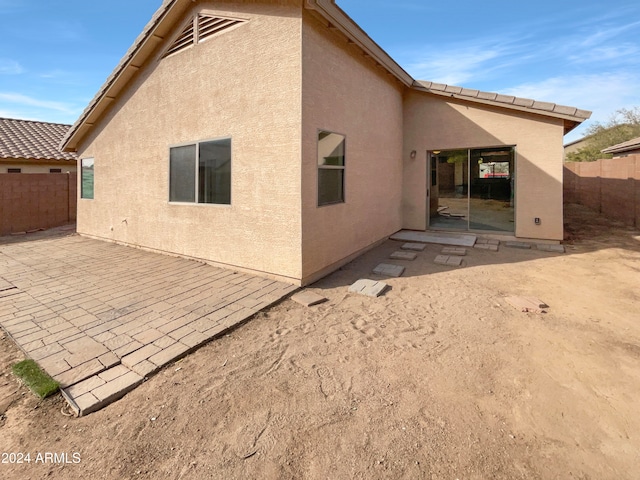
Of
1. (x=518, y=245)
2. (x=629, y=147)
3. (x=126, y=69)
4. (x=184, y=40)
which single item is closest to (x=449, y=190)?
(x=518, y=245)

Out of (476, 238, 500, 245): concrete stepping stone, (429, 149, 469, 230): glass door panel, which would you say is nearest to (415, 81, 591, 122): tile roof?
(429, 149, 469, 230): glass door panel

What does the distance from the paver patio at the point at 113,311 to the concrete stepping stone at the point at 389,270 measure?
5.81 ft

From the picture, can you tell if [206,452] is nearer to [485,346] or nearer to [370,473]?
[370,473]

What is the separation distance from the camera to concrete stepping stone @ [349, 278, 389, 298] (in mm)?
4652

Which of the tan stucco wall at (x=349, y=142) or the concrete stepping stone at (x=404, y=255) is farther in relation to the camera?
the concrete stepping stone at (x=404, y=255)

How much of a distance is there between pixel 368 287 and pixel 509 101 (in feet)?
20.1

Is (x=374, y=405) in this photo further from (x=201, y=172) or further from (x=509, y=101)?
(x=509, y=101)

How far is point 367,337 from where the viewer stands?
3.45 meters

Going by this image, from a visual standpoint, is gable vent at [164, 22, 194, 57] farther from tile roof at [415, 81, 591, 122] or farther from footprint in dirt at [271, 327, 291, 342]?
footprint in dirt at [271, 327, 291, 342]

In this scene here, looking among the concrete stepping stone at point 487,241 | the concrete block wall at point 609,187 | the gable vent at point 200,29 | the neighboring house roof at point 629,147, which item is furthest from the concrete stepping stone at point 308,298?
the neighboring house roof at point 629,147

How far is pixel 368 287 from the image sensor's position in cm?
482

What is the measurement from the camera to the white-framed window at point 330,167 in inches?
207

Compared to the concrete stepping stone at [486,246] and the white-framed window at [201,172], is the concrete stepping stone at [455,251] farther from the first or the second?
the white-framed window at [201,172]

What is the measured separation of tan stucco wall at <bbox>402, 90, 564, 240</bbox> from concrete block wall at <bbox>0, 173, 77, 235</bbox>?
12.7 meters
